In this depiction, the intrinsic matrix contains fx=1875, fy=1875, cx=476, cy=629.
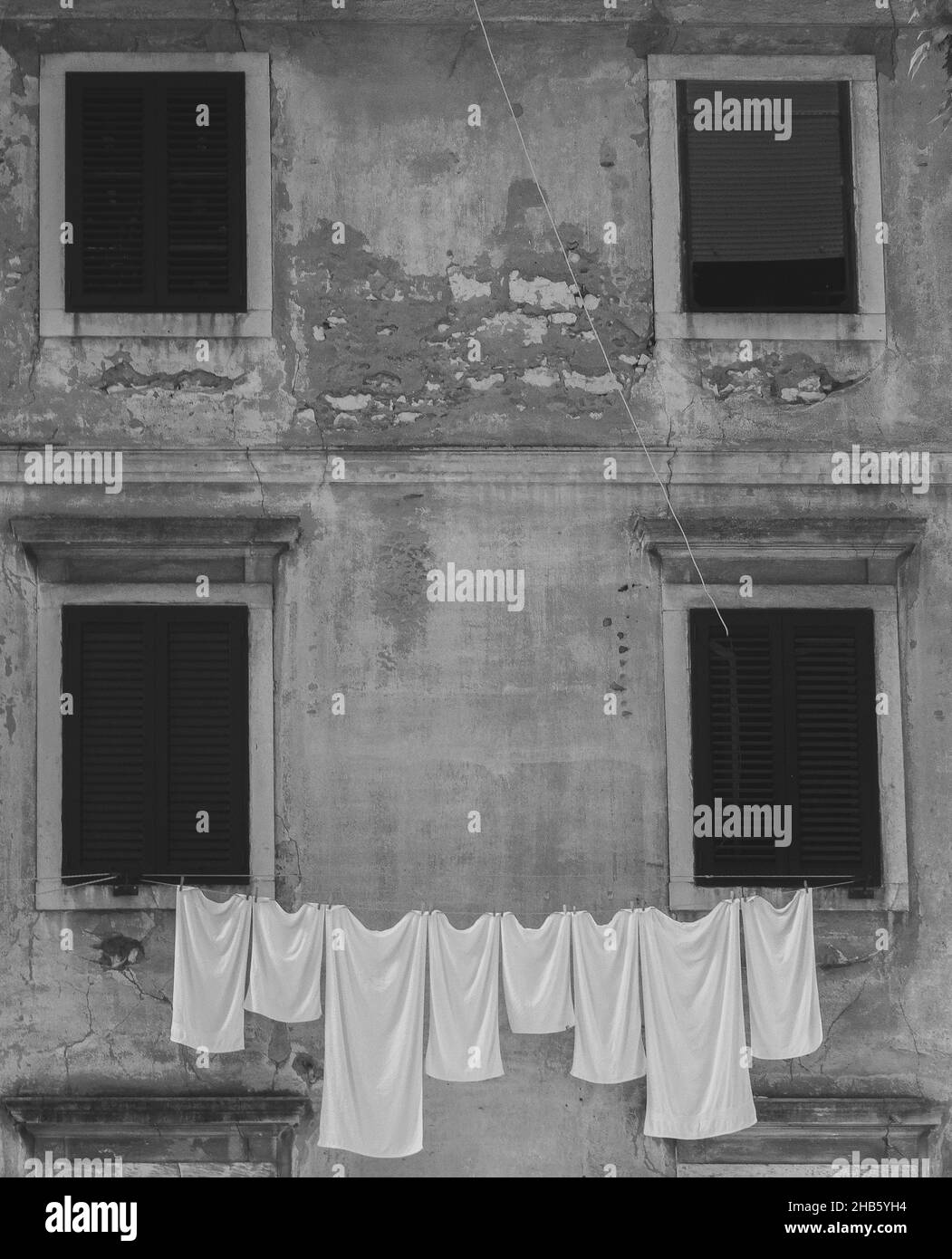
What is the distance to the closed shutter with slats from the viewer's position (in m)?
11.7

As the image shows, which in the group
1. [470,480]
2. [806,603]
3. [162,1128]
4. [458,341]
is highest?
[458,341]

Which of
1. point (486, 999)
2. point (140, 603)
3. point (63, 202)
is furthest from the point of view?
point (63, 202)

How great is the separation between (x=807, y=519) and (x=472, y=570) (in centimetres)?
209

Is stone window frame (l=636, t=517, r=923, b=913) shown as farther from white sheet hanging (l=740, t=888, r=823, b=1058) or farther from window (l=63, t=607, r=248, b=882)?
window (l=63, t=607, r=248, b=882)

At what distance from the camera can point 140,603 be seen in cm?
1150

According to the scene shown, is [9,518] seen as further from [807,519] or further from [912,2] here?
[912,2]

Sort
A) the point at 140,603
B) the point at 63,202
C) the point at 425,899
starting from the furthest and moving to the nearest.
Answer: the point at 63,202, the point at 140,603, the point at 425,899

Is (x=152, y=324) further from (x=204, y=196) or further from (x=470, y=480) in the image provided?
(x=470, y=480)

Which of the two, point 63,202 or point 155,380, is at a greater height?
point 63,202

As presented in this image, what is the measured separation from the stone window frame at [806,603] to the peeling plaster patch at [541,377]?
107cm

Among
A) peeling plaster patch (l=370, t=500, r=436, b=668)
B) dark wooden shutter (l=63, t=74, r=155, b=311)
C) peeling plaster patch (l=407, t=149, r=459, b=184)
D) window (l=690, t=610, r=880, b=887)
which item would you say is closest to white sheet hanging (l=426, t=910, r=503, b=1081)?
window (l=690, t=610, r=880, b=887)

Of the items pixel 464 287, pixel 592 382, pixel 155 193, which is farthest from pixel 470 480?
pixel 155 193

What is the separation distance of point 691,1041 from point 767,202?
5.29 metres

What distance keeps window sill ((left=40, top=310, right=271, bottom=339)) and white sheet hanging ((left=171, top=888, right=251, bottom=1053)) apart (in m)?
3.48
